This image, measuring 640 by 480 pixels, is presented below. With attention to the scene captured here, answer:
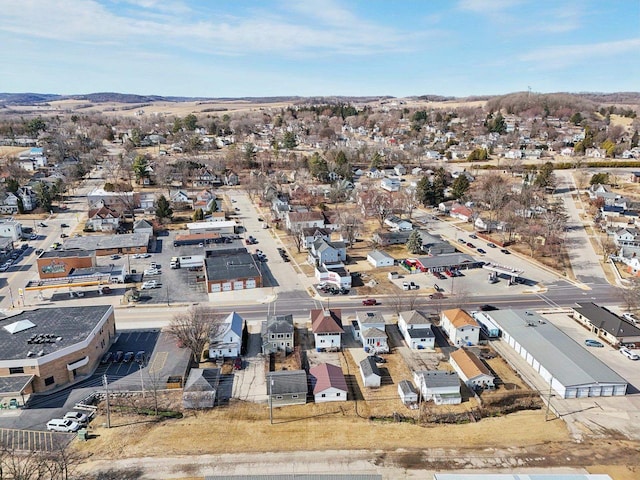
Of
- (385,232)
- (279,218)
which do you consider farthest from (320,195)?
(385,232)

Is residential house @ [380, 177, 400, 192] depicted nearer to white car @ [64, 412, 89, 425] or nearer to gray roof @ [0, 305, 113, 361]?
gray roof @ [0, 305, 113, 361]

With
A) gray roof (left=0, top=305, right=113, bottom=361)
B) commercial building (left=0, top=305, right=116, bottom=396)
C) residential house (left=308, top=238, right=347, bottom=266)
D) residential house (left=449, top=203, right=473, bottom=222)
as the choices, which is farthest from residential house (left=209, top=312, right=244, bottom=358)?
residential house (left=449, top=203, right=473, bottom=222)

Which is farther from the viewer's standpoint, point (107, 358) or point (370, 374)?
point (107, 358)

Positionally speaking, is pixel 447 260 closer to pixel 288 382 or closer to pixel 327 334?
pixel 327 334

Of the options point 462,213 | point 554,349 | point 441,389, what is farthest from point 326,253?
point 462,213

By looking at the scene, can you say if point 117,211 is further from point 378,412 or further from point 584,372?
point 584,372
